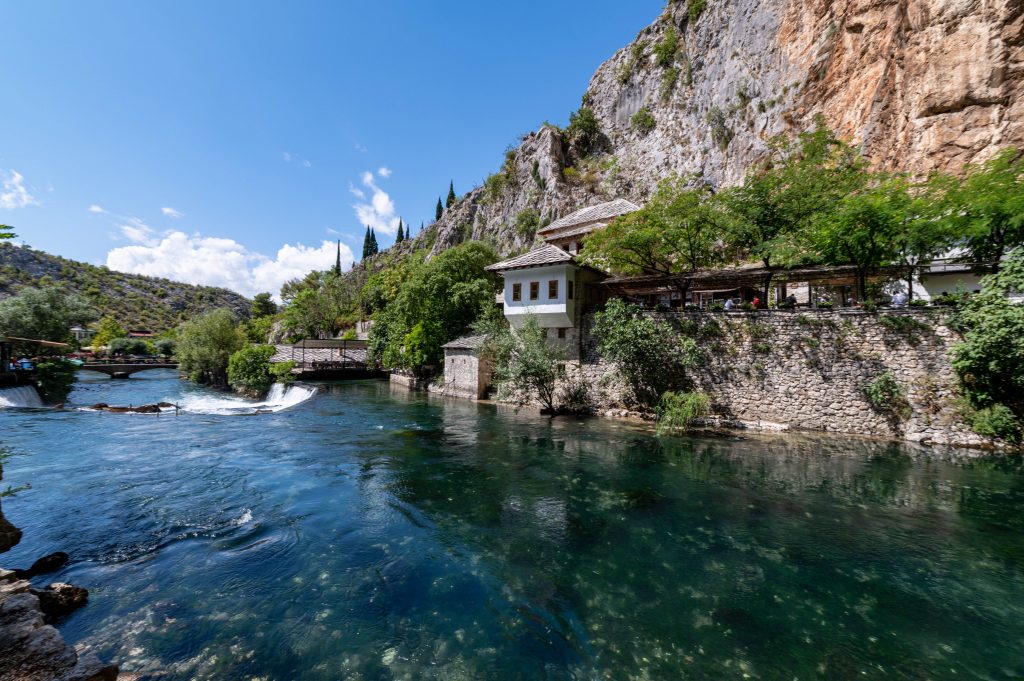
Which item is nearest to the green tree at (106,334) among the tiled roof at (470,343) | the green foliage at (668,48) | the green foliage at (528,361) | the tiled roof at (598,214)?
the tiled roof at (470,343)

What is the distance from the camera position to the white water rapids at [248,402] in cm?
1915

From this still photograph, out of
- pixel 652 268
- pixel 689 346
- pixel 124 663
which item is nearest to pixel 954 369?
pixel 689 346

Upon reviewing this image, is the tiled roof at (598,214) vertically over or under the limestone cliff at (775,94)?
under

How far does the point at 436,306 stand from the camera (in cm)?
3161

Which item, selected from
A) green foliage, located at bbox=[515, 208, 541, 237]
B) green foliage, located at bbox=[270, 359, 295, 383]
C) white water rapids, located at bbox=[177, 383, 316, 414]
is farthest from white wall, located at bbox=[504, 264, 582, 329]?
green foliage, located at bbox=[515, 208, 541, 237]

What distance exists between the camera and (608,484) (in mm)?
9492

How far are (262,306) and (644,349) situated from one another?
80242 millimetres

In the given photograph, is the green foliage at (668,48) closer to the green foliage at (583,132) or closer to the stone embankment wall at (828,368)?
the green foliage at (583,132)

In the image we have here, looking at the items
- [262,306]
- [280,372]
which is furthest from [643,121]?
[262,306]

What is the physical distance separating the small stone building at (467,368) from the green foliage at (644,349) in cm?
867

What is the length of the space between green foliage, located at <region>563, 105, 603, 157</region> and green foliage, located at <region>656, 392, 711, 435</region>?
40537 mm

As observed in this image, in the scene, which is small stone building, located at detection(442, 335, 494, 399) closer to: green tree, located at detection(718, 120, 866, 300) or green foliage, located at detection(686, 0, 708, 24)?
green tree, located at detection(718, 120, 866, 300)

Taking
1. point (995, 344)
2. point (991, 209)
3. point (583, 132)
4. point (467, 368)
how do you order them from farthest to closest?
point (583, 132)
point (467, 368)
point (991, 209)
point (995, 344)

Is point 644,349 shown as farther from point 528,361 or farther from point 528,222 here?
point 528,222
